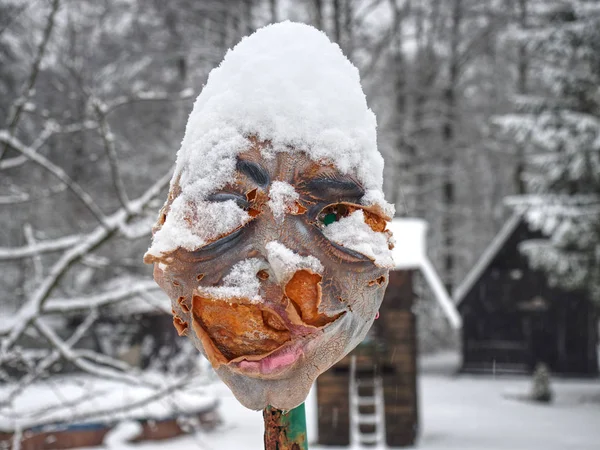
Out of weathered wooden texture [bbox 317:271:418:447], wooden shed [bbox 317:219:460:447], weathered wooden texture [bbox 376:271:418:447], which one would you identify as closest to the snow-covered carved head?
wooden shed [bbox 317:219:460:447]

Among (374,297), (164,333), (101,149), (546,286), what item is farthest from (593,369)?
(374,297)

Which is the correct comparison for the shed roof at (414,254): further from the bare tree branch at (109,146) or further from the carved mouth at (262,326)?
the carved mouth at (262,326)

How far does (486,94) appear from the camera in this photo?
20.1 m

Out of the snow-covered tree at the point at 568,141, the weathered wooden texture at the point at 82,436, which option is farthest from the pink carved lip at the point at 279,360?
the snow-covered tree at the point at 568,141

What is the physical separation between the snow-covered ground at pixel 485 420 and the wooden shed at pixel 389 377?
421mm

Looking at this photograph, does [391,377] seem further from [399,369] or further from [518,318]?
[518,318]

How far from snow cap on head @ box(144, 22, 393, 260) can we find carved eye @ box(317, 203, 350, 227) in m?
0.04

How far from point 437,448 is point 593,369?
8910 mm

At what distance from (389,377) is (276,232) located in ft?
25.9

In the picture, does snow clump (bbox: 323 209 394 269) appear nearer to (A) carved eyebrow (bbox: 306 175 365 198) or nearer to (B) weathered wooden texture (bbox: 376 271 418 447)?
(A) carved eyebrow (bbox: 306 175 365 198)

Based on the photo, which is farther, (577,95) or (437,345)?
(437,345)

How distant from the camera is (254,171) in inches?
36.4

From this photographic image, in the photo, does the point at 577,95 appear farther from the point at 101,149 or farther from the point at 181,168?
the point at 181,168

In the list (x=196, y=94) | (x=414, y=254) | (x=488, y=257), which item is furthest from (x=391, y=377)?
(x=488, y=257)
